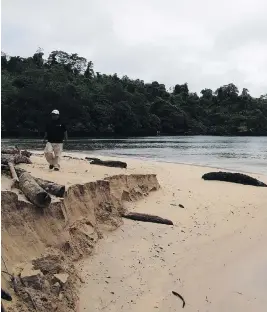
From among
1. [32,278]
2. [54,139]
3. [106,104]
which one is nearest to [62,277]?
[32,278]

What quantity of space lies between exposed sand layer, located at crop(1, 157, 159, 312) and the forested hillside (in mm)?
54898

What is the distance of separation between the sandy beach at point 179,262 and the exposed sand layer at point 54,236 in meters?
0.18

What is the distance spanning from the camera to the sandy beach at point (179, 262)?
17.1 ft

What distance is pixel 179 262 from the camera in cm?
642

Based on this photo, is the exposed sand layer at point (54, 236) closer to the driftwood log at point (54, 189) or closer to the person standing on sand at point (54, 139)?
the driftwood log at point (54, 189)

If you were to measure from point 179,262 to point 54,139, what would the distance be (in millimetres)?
5062

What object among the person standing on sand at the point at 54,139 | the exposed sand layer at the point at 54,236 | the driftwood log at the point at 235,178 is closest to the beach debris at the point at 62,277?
the exposed sand layer at the point at 54,236

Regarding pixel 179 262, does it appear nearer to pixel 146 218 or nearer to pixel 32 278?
pixel 146 218

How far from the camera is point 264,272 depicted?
247 inches

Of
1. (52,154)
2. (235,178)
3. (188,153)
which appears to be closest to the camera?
(52,154)

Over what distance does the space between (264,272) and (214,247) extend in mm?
1136

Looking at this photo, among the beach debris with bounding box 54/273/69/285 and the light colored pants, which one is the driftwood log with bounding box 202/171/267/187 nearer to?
the light colored pants

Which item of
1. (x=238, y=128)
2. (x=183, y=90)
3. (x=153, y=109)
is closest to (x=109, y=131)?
(x=153, y=109)

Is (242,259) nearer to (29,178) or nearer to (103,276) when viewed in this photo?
(103,276)
